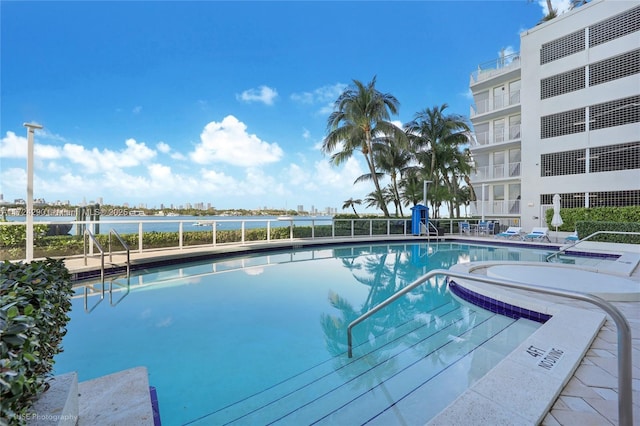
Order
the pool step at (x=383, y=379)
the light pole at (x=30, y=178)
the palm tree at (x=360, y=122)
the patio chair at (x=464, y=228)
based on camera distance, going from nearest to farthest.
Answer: the pool step at (x=383, y=379)
the light pole at (x=30, y=178)
the patio chair at (x=464, y=228)
the palm tree at (x=360, y=122)

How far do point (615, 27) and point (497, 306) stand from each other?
61.8 ft

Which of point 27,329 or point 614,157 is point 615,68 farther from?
point 27,329

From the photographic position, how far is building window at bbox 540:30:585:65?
16.1 meters

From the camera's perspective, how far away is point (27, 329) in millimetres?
1216

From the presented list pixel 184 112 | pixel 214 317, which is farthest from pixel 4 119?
pixel 214 317

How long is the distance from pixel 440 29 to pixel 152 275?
19.9 metres

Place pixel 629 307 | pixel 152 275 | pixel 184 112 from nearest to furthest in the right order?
pixel 629 307
pixel 152 275
pixel 184 112

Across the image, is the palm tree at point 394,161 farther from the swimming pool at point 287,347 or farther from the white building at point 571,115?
the swimming pool at point 287,347

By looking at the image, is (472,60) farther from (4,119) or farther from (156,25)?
(4,119)

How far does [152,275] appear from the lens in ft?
25.1

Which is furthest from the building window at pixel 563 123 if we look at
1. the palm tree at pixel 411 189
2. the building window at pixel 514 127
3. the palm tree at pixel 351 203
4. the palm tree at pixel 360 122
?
the palm tree at pixel 351 203

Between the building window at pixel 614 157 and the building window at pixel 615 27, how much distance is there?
5.45 metres

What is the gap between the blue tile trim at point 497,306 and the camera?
14.1 ft

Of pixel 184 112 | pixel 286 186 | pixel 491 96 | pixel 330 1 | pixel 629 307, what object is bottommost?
pixel 629 307
